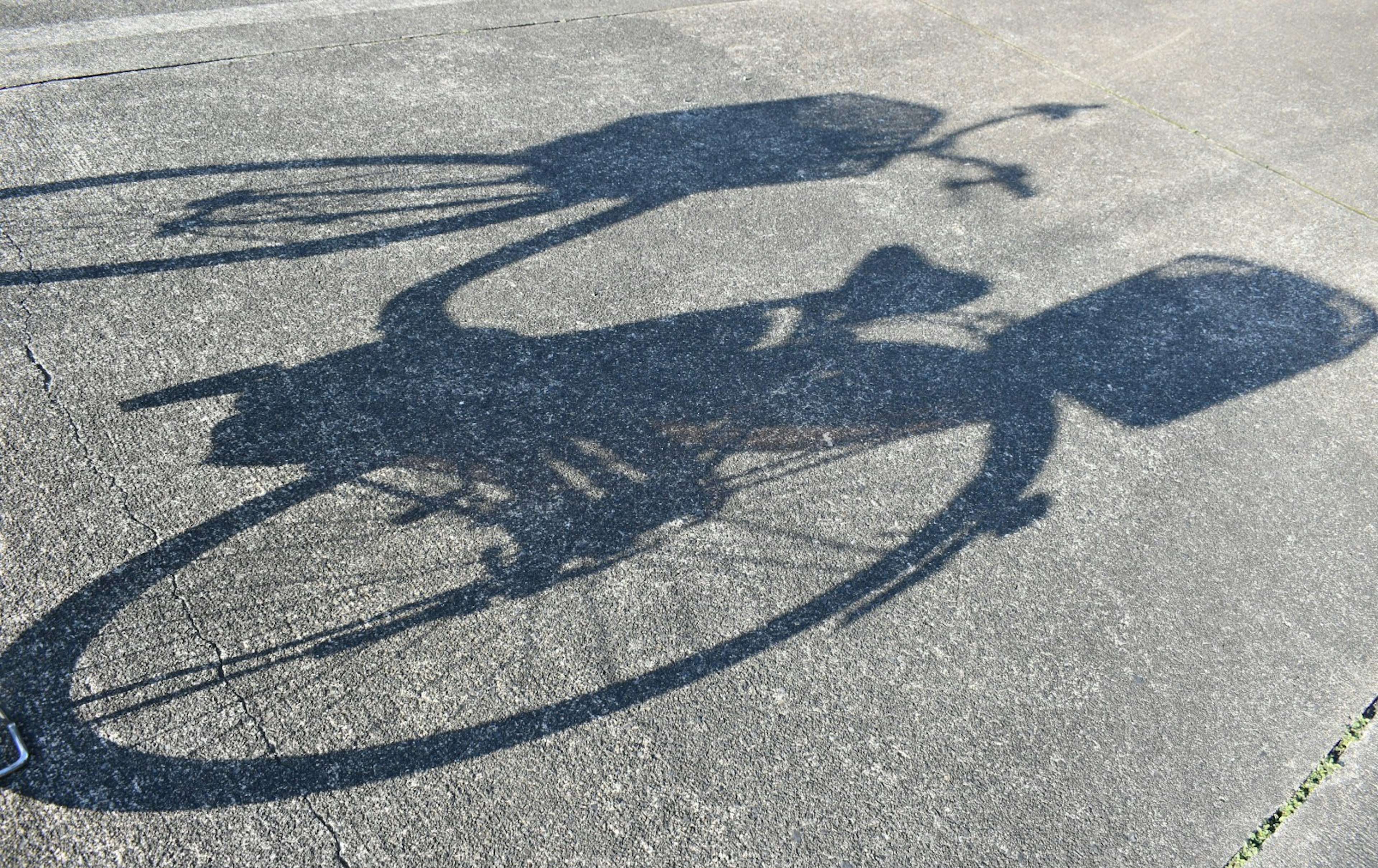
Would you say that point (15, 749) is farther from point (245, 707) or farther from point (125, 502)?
point (125, 502)

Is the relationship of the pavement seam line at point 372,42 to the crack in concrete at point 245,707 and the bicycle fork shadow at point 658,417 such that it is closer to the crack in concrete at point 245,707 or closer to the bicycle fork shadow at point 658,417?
the bicycle fork shadow at point 658,417

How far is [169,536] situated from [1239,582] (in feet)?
12.9

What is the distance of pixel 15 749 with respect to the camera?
292cm

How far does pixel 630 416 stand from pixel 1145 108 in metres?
5.27

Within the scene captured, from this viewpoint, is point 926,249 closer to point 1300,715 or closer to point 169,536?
point 1300,715

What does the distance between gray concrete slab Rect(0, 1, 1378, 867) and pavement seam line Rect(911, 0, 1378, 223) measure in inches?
9.1

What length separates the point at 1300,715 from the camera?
346 centimetres

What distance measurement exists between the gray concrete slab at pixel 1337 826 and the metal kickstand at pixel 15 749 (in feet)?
11.6

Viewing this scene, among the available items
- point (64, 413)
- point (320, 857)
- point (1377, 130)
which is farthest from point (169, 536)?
point (1377, 130)

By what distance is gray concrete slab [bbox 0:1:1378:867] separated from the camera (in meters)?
3.04

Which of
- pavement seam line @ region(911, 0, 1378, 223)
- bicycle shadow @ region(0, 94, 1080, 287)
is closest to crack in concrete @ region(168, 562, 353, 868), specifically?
bicycle shadow @ region(0, 94, 1080, 287)

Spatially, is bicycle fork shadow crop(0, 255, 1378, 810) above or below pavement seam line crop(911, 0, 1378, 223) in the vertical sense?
below

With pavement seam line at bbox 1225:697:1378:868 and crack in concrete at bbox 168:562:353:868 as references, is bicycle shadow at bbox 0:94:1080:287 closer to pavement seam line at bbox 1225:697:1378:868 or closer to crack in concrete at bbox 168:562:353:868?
crack in concrete at bbox 168:562:353:868

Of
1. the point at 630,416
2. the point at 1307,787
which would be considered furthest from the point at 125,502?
the point at 1307,787
